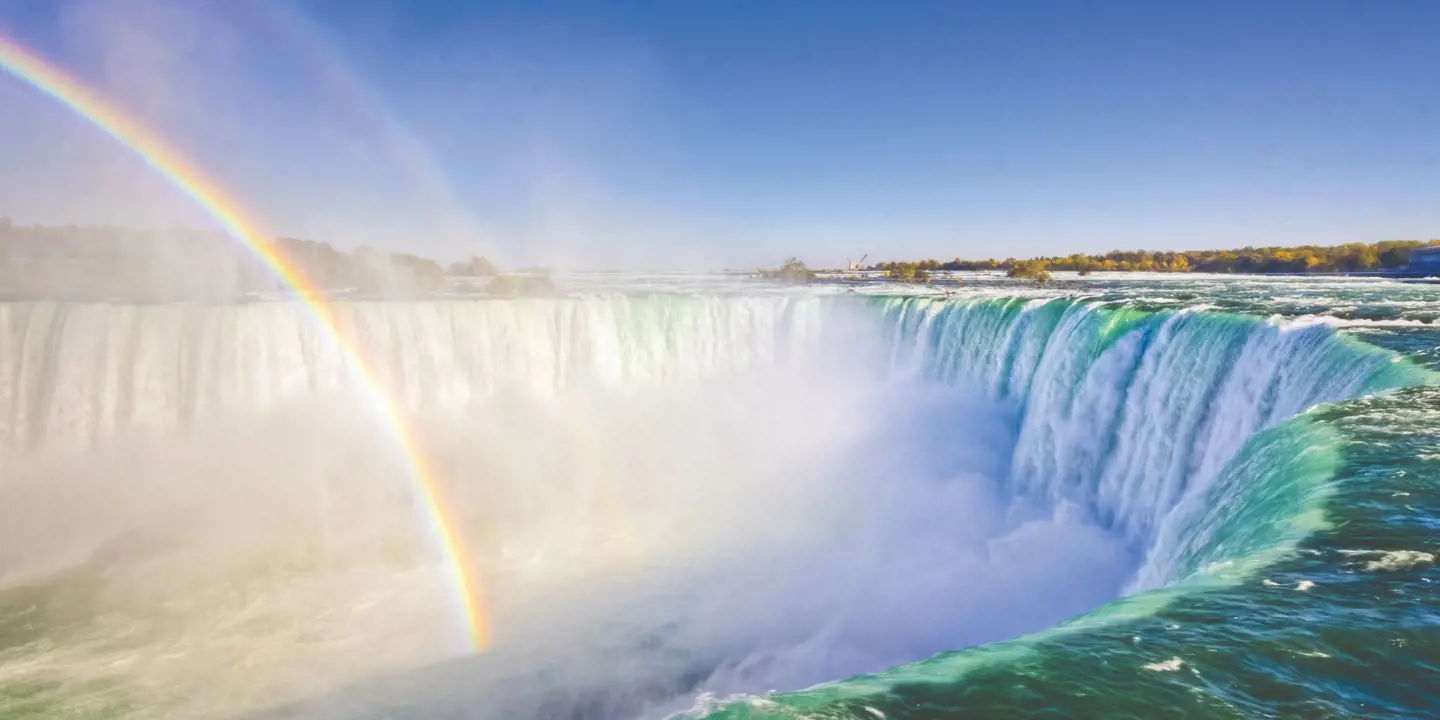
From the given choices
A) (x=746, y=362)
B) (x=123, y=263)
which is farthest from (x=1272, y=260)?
(x=123, y=263)

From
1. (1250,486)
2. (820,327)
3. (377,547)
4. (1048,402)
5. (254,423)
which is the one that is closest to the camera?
(1250,486)

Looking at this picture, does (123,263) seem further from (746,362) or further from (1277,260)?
(1277,260)

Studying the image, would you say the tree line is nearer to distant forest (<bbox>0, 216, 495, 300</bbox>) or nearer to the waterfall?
the waterfall

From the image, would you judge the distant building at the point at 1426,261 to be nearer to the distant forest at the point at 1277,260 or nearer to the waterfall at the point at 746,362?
the distant forest at the point at 1277,260

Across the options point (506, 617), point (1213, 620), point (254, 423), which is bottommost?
point (506, 617)

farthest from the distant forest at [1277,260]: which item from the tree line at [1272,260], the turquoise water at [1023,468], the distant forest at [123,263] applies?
the distant forest at [123,263]

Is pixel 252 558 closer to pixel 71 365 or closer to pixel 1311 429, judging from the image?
pixel 71 365

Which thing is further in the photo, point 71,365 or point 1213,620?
point 71,365

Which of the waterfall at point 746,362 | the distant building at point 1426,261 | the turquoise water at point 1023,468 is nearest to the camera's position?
the turquoise water at point 1023,468

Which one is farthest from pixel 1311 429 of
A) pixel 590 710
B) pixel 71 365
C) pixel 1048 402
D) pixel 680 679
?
pixel 71 365
